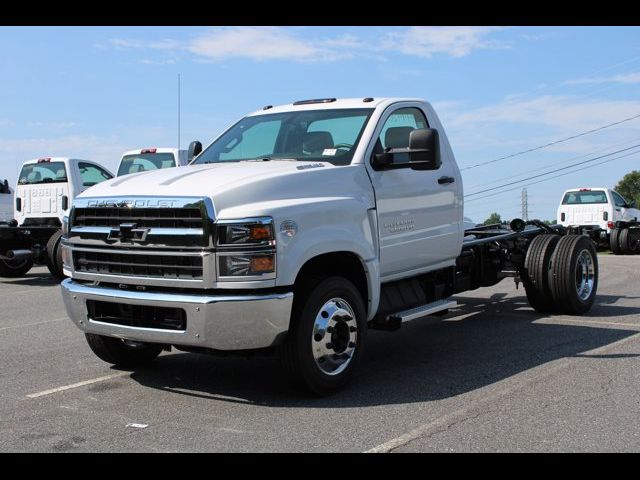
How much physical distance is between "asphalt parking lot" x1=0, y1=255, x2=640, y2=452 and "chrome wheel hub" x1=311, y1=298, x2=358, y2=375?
0.89 ft

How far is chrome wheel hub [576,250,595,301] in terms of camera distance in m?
9.14

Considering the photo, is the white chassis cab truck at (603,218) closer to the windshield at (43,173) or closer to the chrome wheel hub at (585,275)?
the chrome wheel hub at (585,275)

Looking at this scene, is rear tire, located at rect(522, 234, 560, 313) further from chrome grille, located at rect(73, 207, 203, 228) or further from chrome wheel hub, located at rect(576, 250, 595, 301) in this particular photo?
chrome grille, located at rect(73, 207, 203, 228)

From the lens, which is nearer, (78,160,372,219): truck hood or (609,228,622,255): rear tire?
(78,160,372,219): truck hood

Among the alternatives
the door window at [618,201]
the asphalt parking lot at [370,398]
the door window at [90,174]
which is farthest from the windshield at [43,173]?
the door window at [618,201]

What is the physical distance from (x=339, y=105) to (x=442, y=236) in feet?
5.07

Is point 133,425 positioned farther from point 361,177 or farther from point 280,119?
point 280,119

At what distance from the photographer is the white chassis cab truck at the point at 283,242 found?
493cm

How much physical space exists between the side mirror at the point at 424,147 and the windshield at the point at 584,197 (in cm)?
1922

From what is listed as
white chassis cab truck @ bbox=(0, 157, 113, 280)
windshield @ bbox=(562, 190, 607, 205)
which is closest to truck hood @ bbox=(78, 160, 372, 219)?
white chassis cab truck @ bbox=(0, 157, 113, 280)

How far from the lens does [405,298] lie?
654 cm
